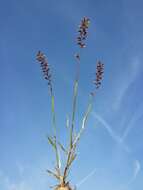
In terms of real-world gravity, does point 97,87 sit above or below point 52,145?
above

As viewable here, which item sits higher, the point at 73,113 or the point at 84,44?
the point at 84,44

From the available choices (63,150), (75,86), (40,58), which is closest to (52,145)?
(63,150)

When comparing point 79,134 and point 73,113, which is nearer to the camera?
point 73,113

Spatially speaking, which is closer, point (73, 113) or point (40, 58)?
point (73, 113)

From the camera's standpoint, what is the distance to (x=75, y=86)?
11.9 meters

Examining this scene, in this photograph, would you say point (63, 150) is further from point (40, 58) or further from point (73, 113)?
point (40, 58)

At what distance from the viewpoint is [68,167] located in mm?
11727

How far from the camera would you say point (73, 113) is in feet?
36.3

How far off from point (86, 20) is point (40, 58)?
2.05 meters

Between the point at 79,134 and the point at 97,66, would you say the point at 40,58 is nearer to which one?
the point at 97,66

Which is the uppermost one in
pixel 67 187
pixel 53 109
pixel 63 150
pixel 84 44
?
pixel 84 44

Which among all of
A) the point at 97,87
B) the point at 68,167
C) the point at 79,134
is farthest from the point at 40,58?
the point at 68,167

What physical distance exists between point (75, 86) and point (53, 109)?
110 centimetres

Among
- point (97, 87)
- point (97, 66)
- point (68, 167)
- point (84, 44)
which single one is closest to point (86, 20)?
point (84, 44)
